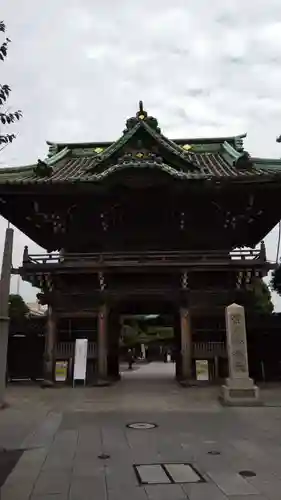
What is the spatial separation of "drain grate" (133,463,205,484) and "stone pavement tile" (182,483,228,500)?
20 cm

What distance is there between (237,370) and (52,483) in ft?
27.2

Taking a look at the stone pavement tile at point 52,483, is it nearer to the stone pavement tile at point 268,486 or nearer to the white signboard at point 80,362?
the stone pavement tile at point 268,486

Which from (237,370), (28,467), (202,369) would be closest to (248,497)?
(28,467)

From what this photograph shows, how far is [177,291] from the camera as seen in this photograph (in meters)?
16.9

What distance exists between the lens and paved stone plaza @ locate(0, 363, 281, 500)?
566 centimetres

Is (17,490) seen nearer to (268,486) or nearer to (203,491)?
(203,491)

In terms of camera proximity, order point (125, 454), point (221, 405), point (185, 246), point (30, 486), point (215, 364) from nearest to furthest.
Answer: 1. point (30, 486)
2. point (125, 454)
3. point (221, 405)
4. point (215, 364)
5. point (185, 246)

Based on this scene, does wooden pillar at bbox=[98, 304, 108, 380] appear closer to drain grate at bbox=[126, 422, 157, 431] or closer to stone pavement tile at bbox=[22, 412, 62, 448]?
stone pavement tile at bbox=[22, 412, 62, 448]

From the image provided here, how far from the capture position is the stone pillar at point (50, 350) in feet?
54.3

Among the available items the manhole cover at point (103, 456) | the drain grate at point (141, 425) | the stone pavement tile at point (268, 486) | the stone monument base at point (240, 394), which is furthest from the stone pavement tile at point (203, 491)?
the stone monument base at point (240, 394)

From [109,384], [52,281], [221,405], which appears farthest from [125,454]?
[52,281]

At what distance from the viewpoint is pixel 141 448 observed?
782 cm

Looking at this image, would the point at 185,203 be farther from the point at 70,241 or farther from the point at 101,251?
the point at 70,241

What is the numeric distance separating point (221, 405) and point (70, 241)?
9.48 meters
